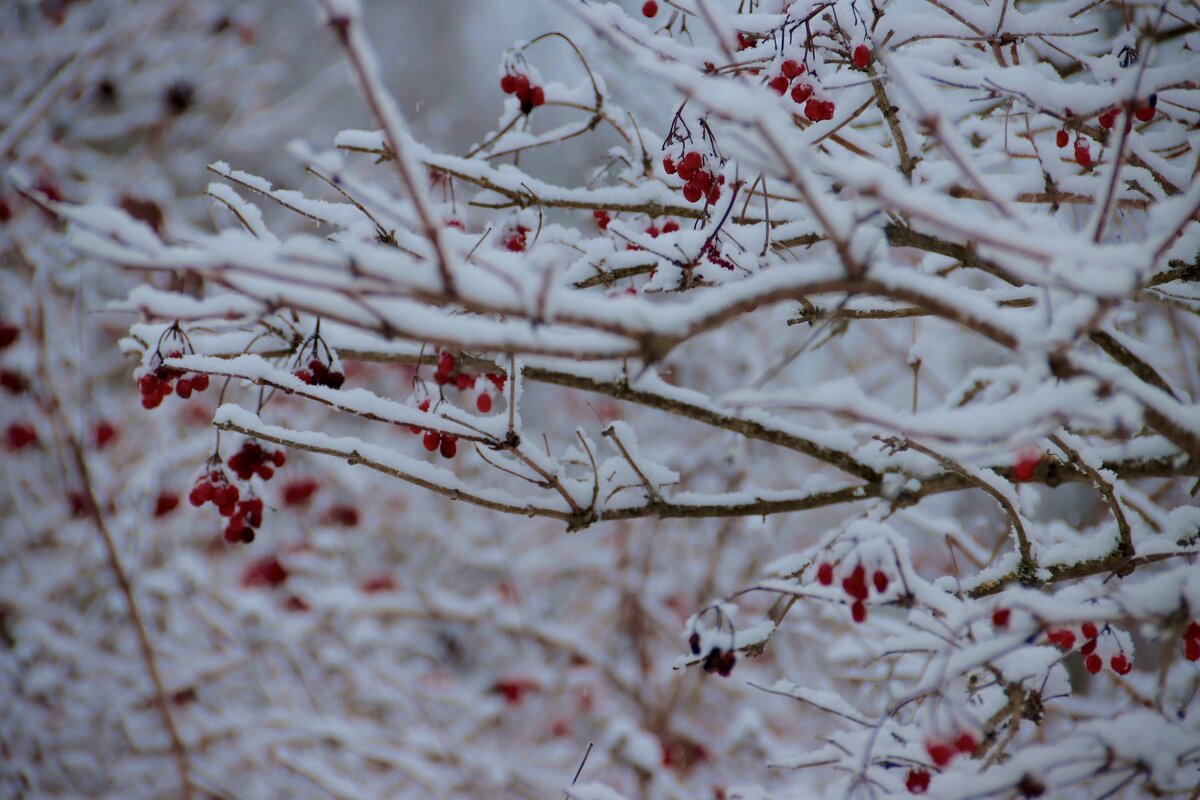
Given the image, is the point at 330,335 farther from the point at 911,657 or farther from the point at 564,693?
the point at 564,693

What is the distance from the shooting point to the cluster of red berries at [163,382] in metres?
1.60

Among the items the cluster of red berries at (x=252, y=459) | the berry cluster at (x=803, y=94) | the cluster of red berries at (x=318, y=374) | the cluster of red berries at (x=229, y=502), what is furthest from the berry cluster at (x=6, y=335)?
the berry cluster at (x=803, y=94)

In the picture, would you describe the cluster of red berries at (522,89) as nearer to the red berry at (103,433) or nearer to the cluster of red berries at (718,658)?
the cluster of red berries at (718,658)

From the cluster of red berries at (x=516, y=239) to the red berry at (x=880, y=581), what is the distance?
4.01ft

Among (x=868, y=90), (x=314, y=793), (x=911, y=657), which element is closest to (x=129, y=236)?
(x=868, y=90)

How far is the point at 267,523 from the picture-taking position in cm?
523

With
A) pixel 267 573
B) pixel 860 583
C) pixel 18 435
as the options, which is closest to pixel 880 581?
pixel 860 583

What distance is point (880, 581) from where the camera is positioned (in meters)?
1.22

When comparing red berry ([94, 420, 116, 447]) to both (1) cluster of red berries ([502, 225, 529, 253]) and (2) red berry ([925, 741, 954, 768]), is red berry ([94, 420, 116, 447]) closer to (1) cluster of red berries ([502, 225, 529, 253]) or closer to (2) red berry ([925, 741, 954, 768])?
(1) cluster of red berries ([502, 225, 529, 253])

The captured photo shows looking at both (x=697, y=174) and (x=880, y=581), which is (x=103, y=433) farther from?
(x=880, y=581)

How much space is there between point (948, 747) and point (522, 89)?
1812 millimetres

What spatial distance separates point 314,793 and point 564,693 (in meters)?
1.60

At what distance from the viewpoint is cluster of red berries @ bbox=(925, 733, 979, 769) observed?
3.94ft

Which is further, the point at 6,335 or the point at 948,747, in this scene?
the point at 6,335
